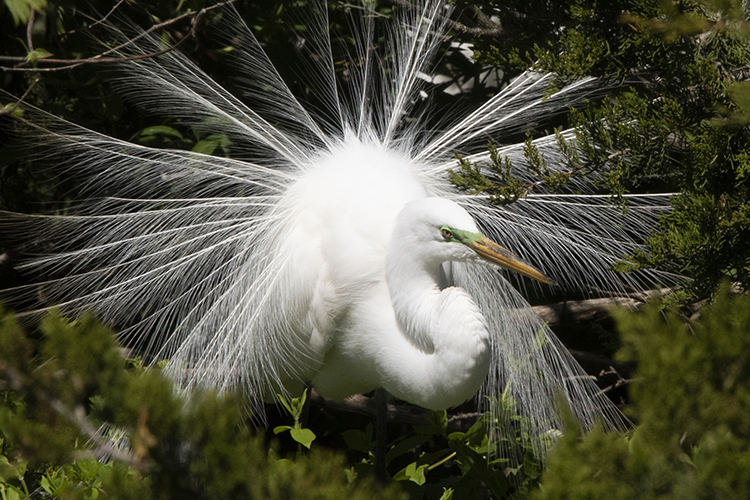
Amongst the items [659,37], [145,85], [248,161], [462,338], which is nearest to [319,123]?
[248,161]

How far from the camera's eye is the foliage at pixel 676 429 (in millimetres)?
697

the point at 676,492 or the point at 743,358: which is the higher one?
the point at 743,358

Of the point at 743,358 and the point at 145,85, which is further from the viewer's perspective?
the point at 145,85

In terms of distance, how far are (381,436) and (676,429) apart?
154cm

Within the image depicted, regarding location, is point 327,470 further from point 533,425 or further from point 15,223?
point 15,223

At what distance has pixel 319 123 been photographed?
2.55 meters

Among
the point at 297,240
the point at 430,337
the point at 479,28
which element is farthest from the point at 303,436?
the point at 479,28

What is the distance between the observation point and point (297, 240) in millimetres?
2111

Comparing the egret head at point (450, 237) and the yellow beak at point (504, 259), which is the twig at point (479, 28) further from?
the yellow beak at point (504, 259)

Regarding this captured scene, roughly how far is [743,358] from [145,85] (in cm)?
193

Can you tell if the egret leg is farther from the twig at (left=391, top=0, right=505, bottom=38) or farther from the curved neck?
the twig at (left=391, top=0, right=505, bottom=38)

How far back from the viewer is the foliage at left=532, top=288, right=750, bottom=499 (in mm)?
697

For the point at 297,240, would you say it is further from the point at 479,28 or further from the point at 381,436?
the point at 479,28

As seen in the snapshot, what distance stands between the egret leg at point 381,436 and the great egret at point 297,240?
0.39 feet
